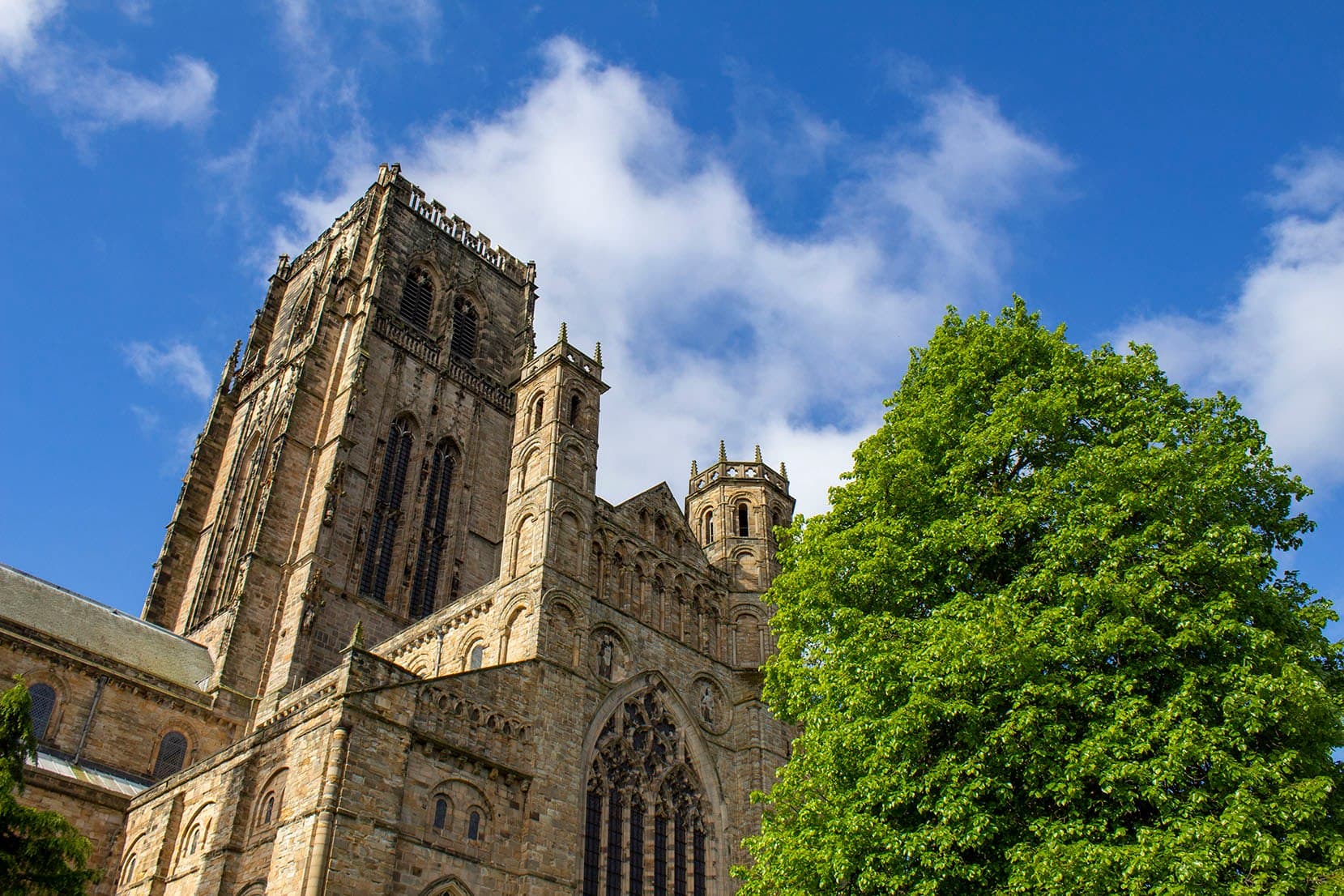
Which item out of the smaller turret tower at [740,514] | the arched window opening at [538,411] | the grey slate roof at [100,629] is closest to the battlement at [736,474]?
the smaller turret tower at [740,514]

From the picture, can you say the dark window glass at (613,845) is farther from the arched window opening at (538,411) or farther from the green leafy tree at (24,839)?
the green leafy tree at (24,839)

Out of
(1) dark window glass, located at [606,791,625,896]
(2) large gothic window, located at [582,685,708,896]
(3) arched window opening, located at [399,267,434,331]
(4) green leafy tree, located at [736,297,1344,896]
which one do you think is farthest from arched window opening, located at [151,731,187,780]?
(3) arched window opening, located at [399,267,434,331]

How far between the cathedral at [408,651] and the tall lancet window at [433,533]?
11 centimetres

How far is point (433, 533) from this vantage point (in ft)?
128

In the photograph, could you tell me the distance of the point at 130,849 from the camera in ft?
77.5

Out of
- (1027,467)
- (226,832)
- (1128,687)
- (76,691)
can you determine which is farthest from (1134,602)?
(76,691)

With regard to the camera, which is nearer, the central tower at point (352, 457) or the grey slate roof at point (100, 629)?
the grey slate roof at point (100, 629)

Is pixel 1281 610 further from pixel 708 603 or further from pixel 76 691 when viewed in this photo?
pixel 76 691

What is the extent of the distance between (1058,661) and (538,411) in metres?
18.9

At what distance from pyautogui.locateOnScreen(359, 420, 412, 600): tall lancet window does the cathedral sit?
0.34 feet

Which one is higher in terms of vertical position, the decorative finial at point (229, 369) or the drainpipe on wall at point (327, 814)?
the decorative finial at point (229, 369)

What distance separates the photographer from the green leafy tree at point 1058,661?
11.5m

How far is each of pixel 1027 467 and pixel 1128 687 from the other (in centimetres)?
456

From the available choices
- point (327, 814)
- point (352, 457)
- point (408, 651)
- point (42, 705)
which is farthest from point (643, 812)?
point (352, 457)
